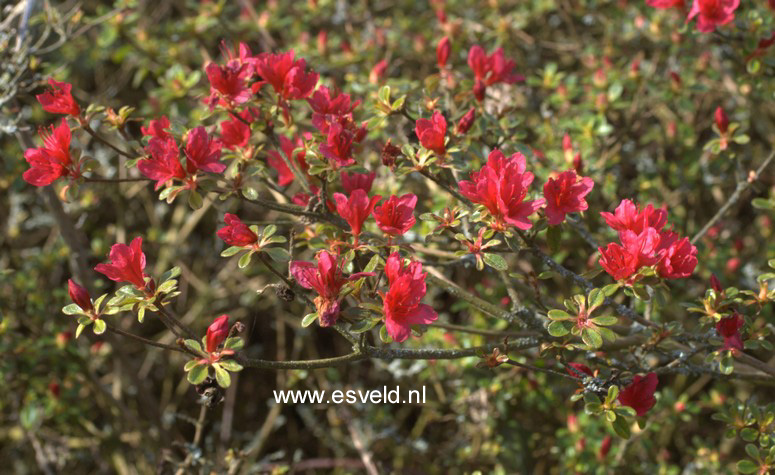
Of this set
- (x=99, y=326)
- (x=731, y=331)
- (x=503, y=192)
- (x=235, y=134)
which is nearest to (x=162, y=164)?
(x=235, y=134)

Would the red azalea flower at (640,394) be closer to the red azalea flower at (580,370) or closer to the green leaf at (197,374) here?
the red azalea flower at (580,370)

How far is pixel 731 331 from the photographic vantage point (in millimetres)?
1432

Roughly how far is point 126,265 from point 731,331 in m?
1.14

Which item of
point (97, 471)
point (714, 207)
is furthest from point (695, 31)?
point (97, 471)

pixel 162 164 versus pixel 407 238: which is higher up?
pixel 162 164

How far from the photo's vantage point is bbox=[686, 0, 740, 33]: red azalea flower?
68.4 inches

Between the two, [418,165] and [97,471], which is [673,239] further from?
[97,471]

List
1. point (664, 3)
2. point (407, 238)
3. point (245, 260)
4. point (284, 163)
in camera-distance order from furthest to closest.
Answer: point (407, 238)
point (664, 3)
point (284, 163)
point (245, 260)

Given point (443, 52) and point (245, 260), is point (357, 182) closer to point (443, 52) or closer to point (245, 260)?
point (245, 260)

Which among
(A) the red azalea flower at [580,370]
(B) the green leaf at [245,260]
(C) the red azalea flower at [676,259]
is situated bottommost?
(A) the red azalea flower at [580,370]

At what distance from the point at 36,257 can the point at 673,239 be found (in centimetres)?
227

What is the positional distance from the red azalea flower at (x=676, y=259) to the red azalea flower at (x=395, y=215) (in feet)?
1.47

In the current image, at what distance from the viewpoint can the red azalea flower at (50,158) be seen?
1.45 m

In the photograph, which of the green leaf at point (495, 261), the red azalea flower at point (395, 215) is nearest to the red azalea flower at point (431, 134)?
the red azalea flower at point (395, 215)
